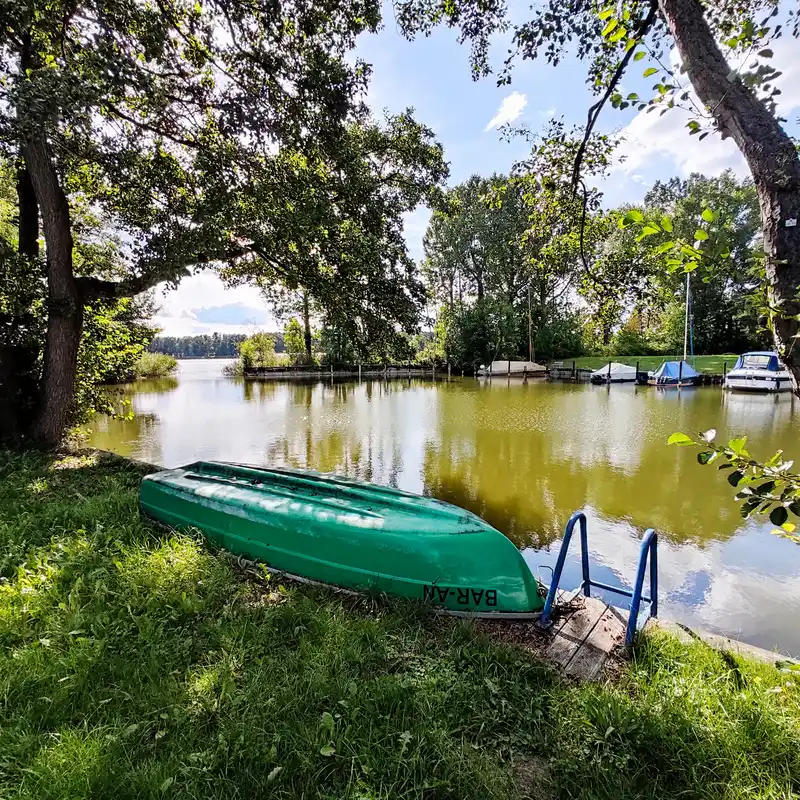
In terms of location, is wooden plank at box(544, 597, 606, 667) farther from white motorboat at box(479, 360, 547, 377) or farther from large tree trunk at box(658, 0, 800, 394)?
white motorboat at box(479, 360, 547, 377)

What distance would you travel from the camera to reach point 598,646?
2.57m

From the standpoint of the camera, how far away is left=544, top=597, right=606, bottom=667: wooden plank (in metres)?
2.48

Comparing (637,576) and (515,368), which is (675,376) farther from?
(637,576)

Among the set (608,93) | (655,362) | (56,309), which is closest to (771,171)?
(608,93)

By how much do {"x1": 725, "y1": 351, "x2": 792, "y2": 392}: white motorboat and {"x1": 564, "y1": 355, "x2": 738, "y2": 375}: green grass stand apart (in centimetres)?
361

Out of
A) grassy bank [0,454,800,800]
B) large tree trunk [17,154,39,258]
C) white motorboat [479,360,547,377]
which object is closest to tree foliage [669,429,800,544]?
grassy bank [0,454,800,800]

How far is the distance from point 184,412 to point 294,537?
1326 centimetres

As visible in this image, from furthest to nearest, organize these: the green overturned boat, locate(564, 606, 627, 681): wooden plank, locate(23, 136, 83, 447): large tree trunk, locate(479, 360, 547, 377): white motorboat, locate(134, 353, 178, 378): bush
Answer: locate(134, 353, 178, 378): bush
locate(479, 360, 547, 377): white motorboat
locate(23, 136, 83, 447): large tree trunk
the green overturned boat
locate(564, 606, 627, 681): wooden plank

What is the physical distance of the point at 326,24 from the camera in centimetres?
552

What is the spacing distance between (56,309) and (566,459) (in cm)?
894

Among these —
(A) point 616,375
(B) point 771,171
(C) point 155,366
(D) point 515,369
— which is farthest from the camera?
(C) point 155,366

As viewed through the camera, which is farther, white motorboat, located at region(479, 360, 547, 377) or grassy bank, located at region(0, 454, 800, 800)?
white motorboat, located at region(479, 360, 547, 377)

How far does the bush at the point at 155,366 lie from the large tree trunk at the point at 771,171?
32.7m

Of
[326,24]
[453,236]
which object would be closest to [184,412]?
[326,24]
